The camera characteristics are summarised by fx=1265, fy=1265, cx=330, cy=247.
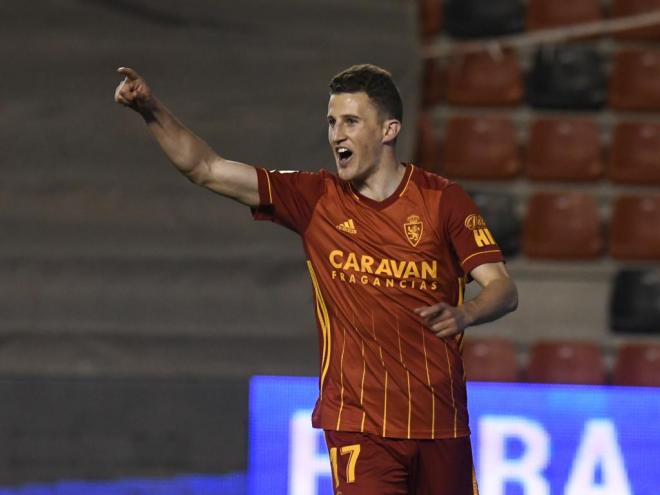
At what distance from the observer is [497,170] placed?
741 cm

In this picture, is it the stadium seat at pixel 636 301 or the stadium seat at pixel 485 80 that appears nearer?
the stadium seat at pixel 636 301

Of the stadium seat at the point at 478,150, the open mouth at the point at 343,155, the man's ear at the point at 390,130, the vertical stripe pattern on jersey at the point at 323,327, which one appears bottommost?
the vertical stripe pattern on jersey at the point at 323,327

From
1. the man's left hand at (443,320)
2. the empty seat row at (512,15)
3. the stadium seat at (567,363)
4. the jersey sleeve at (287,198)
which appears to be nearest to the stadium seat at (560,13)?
the empty seat row at (512,15)

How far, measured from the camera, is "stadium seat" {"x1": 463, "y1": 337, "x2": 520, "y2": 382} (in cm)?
672

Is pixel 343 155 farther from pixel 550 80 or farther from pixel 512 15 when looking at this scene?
pixel 512 15

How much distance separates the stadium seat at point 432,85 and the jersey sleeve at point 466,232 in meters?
3.80

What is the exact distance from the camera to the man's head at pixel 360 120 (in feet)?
12.7

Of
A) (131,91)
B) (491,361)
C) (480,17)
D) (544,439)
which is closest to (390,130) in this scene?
(131,91)

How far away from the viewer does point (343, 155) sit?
3889mm

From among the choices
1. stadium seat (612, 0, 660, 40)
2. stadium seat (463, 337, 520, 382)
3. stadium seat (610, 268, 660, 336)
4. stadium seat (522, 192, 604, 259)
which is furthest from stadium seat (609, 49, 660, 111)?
stadium seat (463, 337, 520, 382)

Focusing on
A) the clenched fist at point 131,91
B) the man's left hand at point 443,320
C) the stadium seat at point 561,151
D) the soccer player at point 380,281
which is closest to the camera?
the man's left hand at point 443,320

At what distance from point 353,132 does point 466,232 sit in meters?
0.46

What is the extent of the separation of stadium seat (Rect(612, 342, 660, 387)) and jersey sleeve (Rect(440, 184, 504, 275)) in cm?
323

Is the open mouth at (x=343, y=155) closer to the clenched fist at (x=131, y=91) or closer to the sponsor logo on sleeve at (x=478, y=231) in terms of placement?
the sponsor logo on sleeve at (x=478, y=231)
